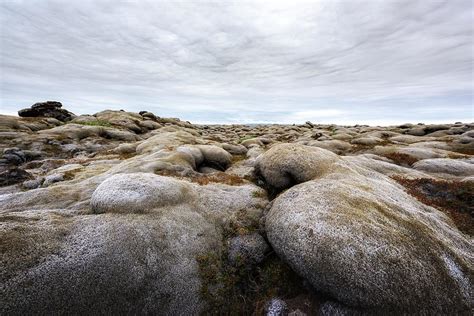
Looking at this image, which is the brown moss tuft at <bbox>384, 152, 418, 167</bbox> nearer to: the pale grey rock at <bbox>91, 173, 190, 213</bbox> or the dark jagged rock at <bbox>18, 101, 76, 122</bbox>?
the pale grey rock at <bbox>91, 173, 190, 213</bbox>

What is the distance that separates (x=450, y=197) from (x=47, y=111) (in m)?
105

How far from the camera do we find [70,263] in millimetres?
10359

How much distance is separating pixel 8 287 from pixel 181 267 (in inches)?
255

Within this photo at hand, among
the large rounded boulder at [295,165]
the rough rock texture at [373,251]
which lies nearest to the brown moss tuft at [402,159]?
the large rounded boulder at [295,165]

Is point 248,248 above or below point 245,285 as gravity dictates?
above

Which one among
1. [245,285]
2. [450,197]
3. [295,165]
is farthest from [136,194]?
[450,197]

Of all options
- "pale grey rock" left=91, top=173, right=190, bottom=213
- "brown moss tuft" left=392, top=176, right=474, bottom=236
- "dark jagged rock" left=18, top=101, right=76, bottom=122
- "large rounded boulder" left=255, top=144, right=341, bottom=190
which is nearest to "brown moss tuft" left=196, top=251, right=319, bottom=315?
"pale grey rock" left=91, top=173, right=190, bottom=213

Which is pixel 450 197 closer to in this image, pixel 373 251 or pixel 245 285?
pixel 373 251

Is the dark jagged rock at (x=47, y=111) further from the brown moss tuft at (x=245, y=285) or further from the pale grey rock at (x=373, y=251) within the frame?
the pale grey rock at (x=373, y=251)

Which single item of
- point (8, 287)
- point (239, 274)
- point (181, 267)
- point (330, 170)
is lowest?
point (239, 274)

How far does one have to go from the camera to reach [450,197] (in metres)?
20.5

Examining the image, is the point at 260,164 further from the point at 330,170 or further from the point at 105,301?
the point at 105,301

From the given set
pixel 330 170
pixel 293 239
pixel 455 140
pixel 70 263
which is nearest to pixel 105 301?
pixel 70 263

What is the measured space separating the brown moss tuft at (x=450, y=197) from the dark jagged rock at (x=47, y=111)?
98706 millimetres
